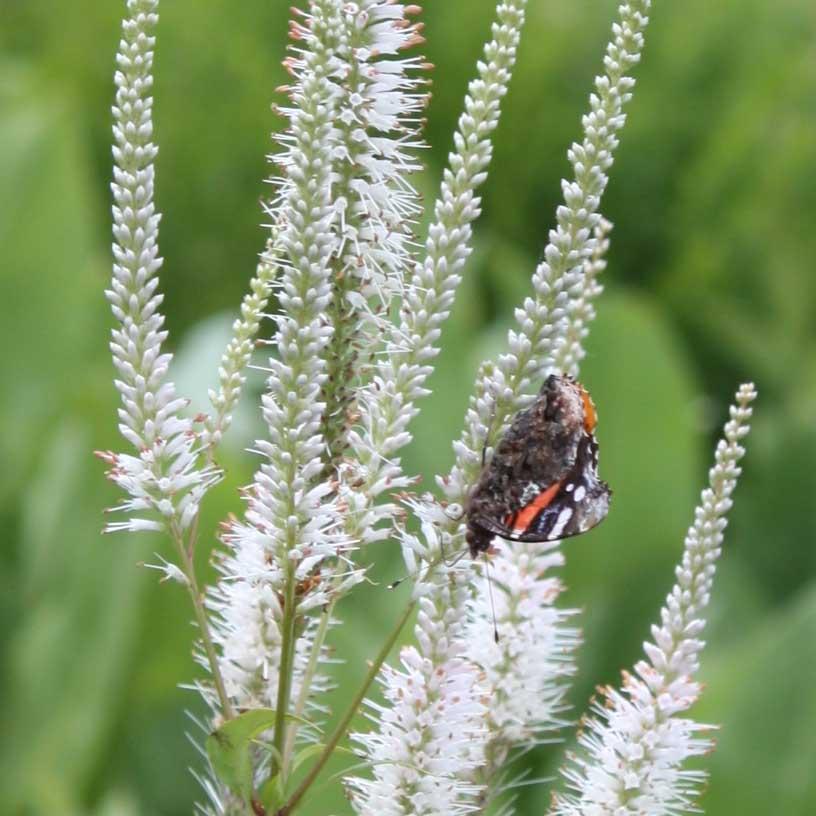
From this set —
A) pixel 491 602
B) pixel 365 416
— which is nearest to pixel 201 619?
pixel 365 416

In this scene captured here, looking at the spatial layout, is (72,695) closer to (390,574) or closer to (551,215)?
(390,574)

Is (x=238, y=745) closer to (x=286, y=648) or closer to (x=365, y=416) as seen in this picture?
(x=286, y=648)

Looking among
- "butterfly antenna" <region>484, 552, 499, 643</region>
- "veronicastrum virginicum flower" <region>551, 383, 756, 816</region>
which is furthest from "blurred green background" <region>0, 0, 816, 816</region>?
"veronicastrum virginicum flower" <region>551, 383, 756, 816</region>

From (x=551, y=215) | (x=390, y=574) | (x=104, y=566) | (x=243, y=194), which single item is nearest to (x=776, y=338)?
(x=551, y=215)

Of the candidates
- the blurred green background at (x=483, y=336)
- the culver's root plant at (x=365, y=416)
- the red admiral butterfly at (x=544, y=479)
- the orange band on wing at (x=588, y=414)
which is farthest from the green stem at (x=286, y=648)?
the blurred green background at (x=483, y=336)

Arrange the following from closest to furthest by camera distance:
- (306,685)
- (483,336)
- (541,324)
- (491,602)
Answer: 1. (541,324)
2. (306,685)
3. (491,602)
4. (483,336)
